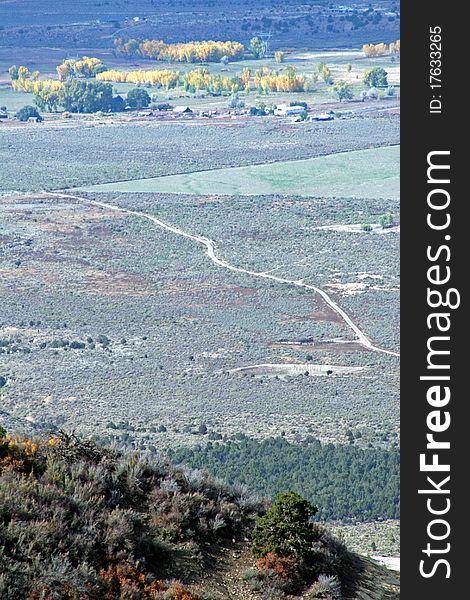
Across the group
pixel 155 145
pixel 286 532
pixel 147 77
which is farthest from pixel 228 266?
pixel 147 77

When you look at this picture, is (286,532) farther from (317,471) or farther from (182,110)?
(182,110)

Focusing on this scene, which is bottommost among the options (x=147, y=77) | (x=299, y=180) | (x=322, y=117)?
(x=299, y=180)

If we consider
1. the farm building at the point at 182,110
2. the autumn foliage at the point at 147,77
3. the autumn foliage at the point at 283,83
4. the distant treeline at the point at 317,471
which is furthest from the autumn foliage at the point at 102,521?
the autumn foliage at the point at 147,77

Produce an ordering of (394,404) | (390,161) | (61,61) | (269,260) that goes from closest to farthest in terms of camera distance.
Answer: (394,404), (269,260), (390,161), (61,61)

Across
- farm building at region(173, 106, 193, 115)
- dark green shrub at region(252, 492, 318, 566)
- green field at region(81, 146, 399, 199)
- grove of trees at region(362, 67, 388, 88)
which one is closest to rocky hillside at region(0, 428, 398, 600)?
dark green shrub at region(252, 492, 318, 566)

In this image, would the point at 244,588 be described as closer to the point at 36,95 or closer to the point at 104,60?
the point at 36,95

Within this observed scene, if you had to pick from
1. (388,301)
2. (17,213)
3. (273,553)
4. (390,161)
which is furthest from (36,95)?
(273,553)

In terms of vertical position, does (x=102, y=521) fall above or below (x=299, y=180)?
above
